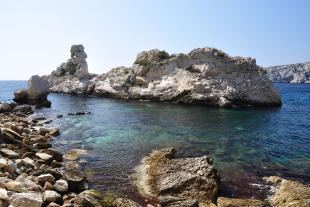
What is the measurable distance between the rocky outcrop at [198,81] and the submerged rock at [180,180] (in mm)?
40312

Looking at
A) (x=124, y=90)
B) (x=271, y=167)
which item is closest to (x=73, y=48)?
(x=124, y=90)

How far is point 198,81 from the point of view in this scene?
61906 mm

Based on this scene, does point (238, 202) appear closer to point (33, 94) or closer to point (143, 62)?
point (33, 94)

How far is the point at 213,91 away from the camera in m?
60.5

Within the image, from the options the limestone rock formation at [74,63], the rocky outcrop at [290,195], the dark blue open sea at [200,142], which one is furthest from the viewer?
the limestone rock formation at [74,63]

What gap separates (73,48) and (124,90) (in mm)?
35554

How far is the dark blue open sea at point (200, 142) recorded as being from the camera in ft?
66.1

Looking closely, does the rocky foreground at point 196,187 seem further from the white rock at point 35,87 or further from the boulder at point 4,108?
the white rock at point 35,87

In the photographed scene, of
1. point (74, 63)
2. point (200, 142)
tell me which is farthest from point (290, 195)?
point (74, 63)

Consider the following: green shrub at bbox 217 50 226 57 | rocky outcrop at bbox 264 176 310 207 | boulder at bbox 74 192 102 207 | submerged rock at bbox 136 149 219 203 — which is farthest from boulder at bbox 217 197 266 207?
green shrub at bbox 217 50 226 57

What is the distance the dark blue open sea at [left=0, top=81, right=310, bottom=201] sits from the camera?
2016 centimetres

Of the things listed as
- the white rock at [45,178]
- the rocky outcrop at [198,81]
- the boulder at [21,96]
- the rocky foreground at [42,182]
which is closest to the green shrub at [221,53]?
the rocky outcrop at [198,81]

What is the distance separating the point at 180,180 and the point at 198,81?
151 ft

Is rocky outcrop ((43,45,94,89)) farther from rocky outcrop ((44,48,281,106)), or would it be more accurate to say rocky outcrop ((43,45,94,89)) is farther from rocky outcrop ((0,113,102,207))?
rocky outcrop ((0,113,102,207))
